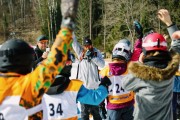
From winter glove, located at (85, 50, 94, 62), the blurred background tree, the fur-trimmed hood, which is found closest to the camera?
the fur-trimmed hood

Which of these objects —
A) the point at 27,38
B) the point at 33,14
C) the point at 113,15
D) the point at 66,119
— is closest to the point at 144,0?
the point at 113,15

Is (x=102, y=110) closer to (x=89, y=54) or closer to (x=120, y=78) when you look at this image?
(x=89, y=54)

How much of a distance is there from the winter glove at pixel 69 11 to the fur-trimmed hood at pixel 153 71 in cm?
108

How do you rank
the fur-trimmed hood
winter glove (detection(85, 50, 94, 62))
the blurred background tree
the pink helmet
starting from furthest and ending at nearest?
the blurred background tree
winter glove (detection(85, 50, 94, 62))
the pink helmet
the fur-trimmed hood

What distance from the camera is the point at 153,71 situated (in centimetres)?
293

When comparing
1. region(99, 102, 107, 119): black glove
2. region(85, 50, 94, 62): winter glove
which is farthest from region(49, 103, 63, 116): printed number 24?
region(99, 102, 107, 119): black glove

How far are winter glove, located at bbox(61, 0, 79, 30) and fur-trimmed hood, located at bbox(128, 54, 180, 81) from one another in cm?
108

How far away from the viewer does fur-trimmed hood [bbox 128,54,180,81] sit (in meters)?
2.93

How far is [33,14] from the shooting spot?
2330 inches

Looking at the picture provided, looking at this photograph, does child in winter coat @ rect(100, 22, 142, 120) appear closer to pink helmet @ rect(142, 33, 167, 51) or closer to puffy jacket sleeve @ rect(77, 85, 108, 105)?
puffy jacket sleeve @ rect(77, 85, 108, 105)

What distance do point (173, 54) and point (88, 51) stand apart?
12.3ft

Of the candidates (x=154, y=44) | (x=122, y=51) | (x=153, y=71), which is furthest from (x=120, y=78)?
(x=153, y=71)

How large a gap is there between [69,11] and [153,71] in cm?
122

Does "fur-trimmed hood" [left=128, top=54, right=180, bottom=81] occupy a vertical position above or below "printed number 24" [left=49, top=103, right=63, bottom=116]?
above
